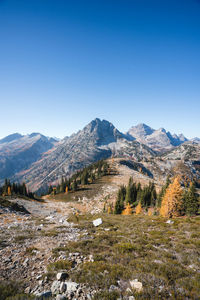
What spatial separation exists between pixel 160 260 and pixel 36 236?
11.1 m

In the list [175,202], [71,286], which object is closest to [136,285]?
[71,286]

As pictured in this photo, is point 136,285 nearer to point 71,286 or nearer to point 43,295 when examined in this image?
point 71,286

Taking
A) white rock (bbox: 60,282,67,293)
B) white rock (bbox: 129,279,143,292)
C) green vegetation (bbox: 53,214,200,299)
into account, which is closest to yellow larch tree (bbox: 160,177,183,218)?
green vegetation (bbox: 53,214,200,299)

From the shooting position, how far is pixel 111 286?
17.0ft

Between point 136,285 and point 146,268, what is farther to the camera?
point 146,268

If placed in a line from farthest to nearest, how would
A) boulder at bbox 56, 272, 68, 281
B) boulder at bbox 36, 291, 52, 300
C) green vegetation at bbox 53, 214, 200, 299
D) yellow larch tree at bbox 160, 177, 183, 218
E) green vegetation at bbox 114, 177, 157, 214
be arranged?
green vegetation at bbox 114, 177, 157, 214 < yellow larch tree at bbox 160, 177, 183, 218 < boulder at bbox 56, 272, 68, 281 < green vegetation at bbox 53, 214, 200, 299 < boulder at bbox 36, 291, 52, 300

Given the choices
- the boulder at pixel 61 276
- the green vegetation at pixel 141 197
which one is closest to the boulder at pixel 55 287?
the boulder at pixel 61 276

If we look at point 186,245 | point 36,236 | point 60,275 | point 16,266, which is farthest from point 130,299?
point 36,236

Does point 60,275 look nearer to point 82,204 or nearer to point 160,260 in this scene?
point 160,260

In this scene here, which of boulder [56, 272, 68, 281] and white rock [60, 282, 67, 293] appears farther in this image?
boulder [56, 272, 68, 281]

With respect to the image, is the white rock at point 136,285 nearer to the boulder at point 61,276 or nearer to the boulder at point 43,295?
the boulder at point 61,276

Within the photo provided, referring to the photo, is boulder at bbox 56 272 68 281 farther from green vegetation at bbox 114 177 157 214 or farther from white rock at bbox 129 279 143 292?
green vegetation at bbox 114 177 157 214

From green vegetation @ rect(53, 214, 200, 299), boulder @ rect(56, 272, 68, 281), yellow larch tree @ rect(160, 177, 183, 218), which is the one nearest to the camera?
green vegetation @ rect(53, 214, 200, 299)

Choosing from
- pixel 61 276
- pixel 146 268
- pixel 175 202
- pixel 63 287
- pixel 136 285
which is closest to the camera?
pixel 63 287
